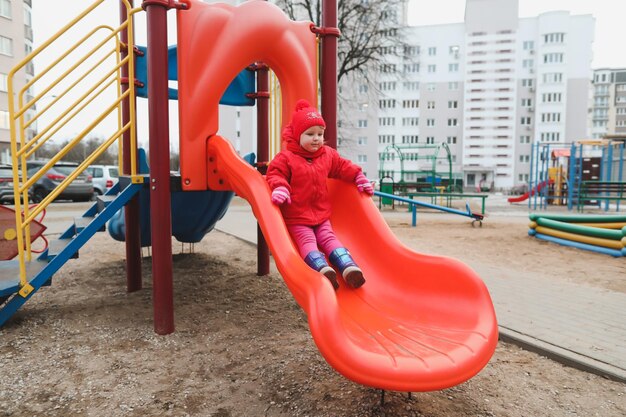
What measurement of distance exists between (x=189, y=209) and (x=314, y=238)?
2.45 meters

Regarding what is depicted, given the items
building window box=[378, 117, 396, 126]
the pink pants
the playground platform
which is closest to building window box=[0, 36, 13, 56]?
building window box=[378, 117, 396, 126]

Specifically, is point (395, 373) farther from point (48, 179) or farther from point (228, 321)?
point (48, 179)

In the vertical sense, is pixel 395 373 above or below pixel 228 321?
above

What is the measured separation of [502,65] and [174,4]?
55325 mm

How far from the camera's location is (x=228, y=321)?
388cm

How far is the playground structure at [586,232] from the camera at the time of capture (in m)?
6.71

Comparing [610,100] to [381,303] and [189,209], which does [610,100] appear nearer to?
[189,209]

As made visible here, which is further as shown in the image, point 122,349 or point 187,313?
point 187,313

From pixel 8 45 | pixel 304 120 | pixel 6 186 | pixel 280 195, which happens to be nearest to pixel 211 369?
pixel 280 195

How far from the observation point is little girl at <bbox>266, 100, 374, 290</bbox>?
3115mm

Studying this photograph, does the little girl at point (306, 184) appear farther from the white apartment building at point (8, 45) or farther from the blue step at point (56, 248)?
the white apartment building at point (8, 45)

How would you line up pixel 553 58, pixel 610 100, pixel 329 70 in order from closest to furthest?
pixel 329 70 < pixel 553 58 < pixel 610 100

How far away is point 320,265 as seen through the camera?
2863 millimetres

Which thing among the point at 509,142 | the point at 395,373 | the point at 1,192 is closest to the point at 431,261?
the point at 395,373
